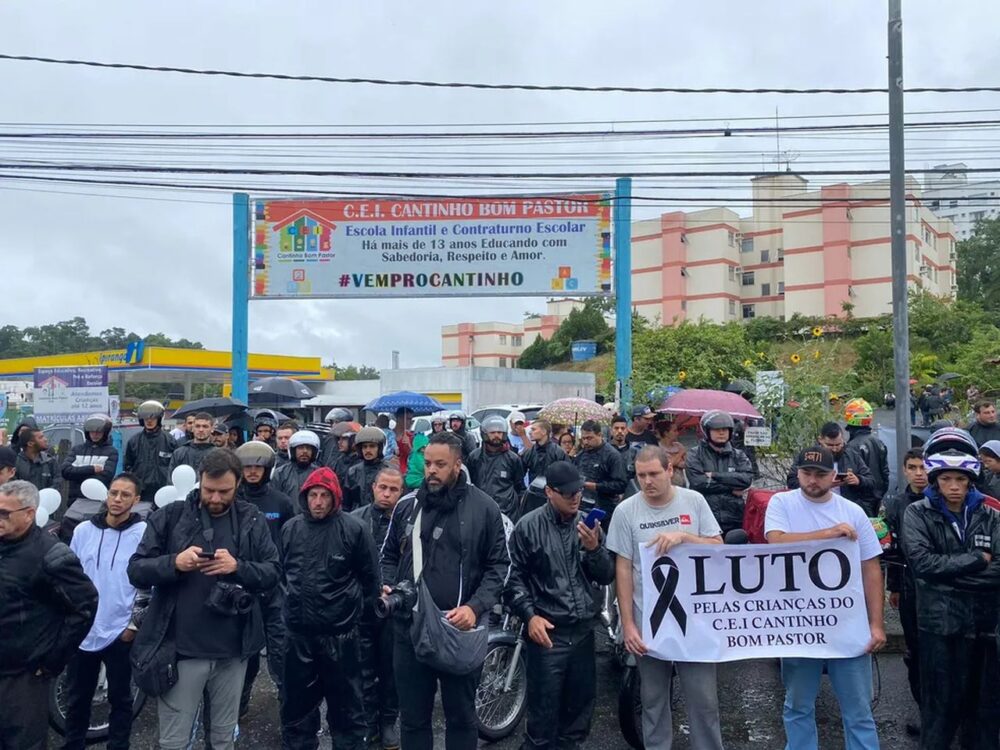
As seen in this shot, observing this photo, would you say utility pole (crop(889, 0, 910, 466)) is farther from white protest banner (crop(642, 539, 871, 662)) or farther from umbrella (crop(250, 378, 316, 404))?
umbrella (crop(250, 378, 316, 404))

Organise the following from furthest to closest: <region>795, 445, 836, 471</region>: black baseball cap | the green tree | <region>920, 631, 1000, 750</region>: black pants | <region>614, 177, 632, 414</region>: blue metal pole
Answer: the green tree
<region>614, 177, 632, 414</region>: blue metal pole
<region>795, 445, 836, 471</region>: black baseball cap
<region>920, 631, 1000, 750</region>: black pants

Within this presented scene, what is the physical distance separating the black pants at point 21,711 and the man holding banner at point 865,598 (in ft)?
13.1

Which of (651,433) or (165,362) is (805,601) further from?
(165,362)

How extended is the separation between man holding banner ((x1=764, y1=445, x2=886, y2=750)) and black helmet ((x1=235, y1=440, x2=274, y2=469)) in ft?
11.2

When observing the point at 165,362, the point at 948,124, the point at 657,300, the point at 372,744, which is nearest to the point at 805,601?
the point at 372,744

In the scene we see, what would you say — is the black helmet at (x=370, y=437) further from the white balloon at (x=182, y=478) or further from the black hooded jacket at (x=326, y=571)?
the black hooded jacket at (x=326, y=571)

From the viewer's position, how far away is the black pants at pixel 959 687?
4668 mm

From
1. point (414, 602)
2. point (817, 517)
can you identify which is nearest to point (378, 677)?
point (414, 602)

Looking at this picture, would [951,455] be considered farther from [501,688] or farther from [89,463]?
[89,463]

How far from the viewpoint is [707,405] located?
8609mm

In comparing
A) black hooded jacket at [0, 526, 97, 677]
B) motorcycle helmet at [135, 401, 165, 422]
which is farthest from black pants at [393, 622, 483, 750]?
motorcycle helmet at [135, 401, 165, 422]

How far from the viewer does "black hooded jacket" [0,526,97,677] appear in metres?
3.93

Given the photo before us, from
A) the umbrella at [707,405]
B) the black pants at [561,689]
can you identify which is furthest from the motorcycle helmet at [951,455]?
the umbrella at [707,405]

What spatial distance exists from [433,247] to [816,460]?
1270 centimetres
